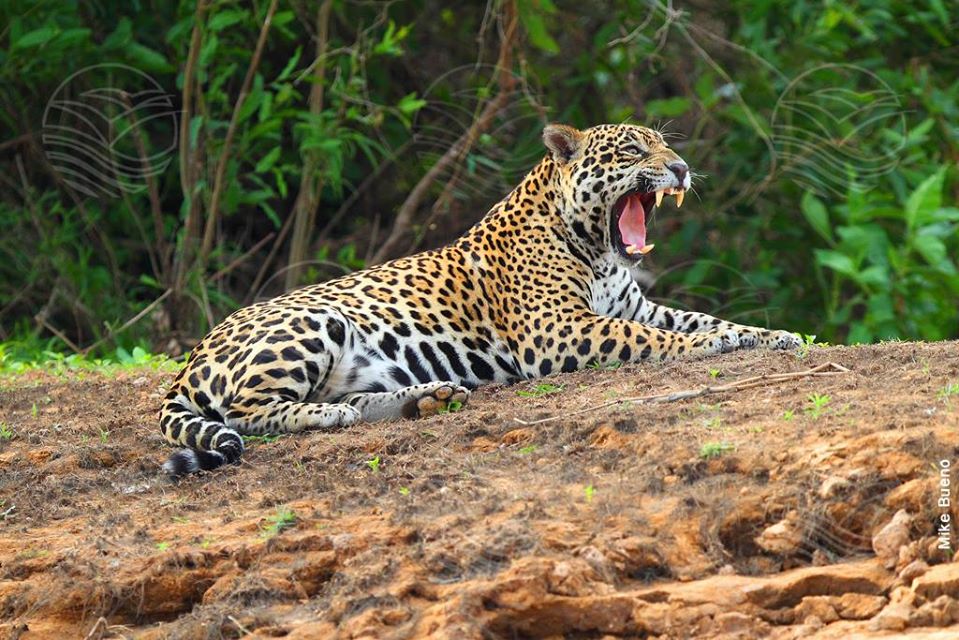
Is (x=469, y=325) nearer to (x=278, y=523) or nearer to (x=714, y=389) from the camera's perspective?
(x=714, y=389)

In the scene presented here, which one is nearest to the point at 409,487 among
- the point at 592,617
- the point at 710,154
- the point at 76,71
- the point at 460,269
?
the point at 592,617

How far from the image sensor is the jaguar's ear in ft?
31.6

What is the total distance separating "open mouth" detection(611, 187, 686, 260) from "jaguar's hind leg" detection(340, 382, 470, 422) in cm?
185

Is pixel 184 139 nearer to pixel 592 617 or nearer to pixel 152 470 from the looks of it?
pixel 152 470

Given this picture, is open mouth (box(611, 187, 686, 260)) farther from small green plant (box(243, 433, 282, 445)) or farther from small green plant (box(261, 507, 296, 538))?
small green plant (box(261, 507, 296, 538))

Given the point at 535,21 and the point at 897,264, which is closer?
the point at 535,21

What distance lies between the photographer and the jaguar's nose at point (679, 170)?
9.09 metres

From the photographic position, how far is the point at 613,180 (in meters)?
9.35

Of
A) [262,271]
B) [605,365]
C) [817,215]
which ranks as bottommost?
[262,271]

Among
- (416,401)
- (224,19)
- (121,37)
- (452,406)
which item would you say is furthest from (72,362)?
(452,406)

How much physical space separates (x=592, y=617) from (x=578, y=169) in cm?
464

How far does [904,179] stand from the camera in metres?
15.2

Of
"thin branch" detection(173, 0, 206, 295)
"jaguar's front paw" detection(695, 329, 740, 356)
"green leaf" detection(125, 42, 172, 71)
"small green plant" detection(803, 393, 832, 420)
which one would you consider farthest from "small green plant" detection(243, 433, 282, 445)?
"green leaf" detection(125, 42, 172, 71)

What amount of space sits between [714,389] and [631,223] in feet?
8.43
